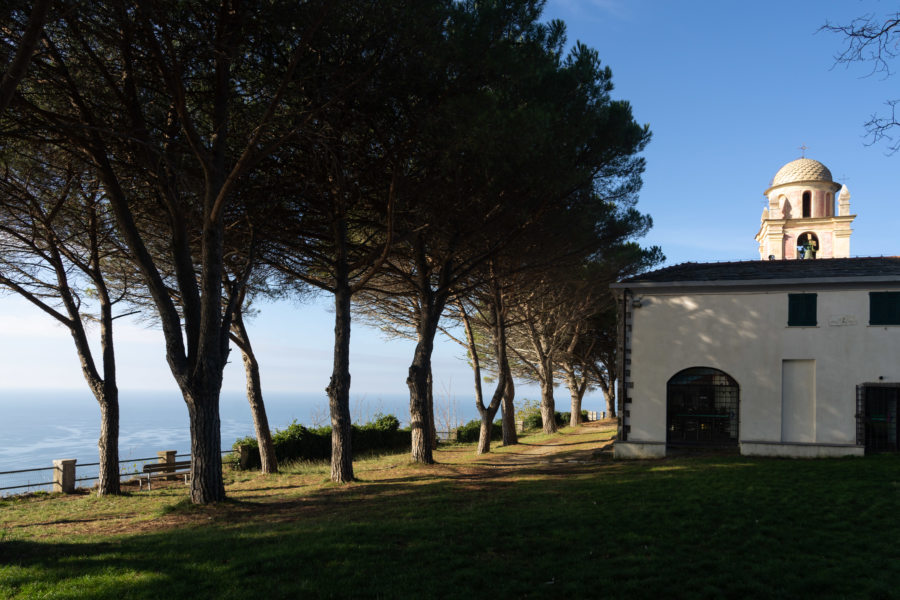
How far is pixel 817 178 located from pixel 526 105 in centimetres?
3506

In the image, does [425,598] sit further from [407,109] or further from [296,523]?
[407,109]

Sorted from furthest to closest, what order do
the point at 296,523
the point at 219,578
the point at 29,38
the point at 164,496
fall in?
the point at 164,496, the point at 296,523, the point at 29,38, the point at 219,578

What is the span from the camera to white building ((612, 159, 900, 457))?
1477 centimetres

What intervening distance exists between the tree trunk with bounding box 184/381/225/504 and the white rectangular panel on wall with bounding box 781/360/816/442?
515 inches

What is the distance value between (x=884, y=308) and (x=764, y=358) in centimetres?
290

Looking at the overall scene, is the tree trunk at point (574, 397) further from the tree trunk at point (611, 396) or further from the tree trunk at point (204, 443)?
the tree trunk at point (204, 443)

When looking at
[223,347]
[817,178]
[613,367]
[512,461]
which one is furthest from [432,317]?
[817,178]

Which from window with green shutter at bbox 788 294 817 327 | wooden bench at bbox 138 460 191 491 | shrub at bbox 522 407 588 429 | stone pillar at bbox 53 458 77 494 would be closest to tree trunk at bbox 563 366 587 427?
shrub at bbox 522 407 588 429

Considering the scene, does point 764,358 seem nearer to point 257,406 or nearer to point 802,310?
point 802,310

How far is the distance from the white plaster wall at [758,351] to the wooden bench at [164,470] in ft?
38.5

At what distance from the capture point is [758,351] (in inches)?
610

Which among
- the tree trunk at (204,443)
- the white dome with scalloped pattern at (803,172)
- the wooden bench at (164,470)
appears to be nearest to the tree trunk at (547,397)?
the wooden bench at (164,470)

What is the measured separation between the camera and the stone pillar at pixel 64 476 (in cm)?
1474

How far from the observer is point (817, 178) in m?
39.2
